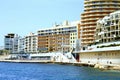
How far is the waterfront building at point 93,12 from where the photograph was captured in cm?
15425

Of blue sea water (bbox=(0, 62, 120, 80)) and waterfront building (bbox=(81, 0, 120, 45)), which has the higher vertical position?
waterfront building (bbox=(81, 0, 120, 45))

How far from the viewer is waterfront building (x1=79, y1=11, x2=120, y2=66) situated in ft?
347

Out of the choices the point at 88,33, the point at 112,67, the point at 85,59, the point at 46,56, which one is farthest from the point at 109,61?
the point at 46,56

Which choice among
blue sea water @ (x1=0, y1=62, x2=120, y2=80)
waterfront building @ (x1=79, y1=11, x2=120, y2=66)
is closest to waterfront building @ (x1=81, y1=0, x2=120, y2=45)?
waterfront building @ (x1=79, y1=11, x2=120, y2=66)

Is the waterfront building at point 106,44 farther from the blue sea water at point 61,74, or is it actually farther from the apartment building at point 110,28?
the blue sea water at point 61,74

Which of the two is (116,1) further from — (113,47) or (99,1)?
(113,47)

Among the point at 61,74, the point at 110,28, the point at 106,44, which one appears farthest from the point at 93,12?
the point at 61,74

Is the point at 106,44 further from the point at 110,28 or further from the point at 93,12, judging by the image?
the point at 93,12

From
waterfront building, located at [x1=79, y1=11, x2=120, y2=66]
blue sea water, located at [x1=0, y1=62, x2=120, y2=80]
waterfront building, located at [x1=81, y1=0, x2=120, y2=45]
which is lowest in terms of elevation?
blue sea water, located at [x1=0, y1=62, x2=120, y2=80]

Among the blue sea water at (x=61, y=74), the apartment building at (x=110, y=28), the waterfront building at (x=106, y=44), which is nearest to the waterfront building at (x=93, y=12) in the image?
the waterfront building at (x=106, y=44)

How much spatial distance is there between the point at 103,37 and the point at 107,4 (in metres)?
26.2

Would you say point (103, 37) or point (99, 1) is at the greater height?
point (99, 1)

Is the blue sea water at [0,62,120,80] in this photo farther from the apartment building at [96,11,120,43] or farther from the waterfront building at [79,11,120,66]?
the apartment building at [96,11,120,43]

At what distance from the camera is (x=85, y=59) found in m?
129
